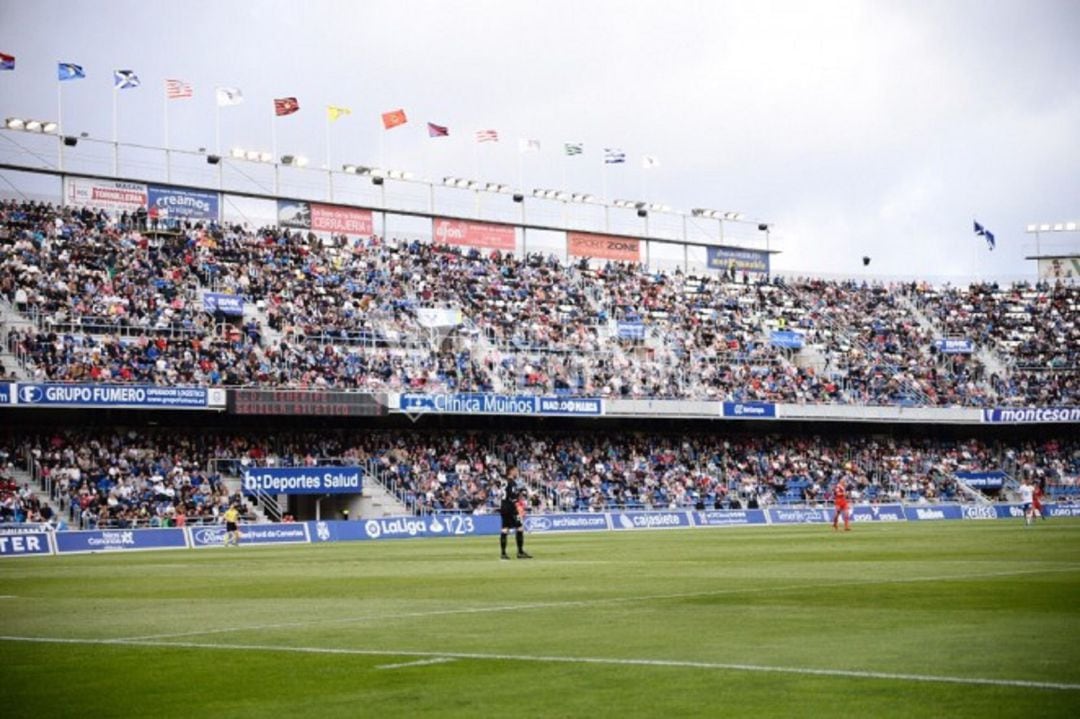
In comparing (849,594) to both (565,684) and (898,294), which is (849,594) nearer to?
(565,684)

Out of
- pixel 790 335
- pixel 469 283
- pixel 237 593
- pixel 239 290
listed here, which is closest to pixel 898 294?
pixel 790 335

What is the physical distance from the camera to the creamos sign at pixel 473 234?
83.7 m

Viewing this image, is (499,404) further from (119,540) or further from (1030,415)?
(1030,415)

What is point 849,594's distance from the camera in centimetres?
2120

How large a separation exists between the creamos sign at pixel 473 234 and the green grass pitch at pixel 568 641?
53.4m

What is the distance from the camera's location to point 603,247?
90.4 m

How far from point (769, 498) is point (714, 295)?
18.5 m

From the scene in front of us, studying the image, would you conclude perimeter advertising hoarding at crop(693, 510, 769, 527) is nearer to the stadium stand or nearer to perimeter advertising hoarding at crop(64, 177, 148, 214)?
the stadium stand

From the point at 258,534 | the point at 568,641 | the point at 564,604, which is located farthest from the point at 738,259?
the point at 568,641

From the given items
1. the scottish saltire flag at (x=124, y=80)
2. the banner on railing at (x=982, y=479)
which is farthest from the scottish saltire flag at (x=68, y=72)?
the banner on railing at (x=982, y=479)

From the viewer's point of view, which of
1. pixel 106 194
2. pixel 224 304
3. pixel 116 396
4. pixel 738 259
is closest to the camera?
pixel 116 396

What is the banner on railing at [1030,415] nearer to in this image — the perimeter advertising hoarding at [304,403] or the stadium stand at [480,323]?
the stadium stand at [480,323]

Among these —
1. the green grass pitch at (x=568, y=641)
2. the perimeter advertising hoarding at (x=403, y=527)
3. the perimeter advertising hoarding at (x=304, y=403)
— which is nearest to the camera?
the green grass pitch at (x=568, y=641)

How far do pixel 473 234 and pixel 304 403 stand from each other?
2470 centimetres
